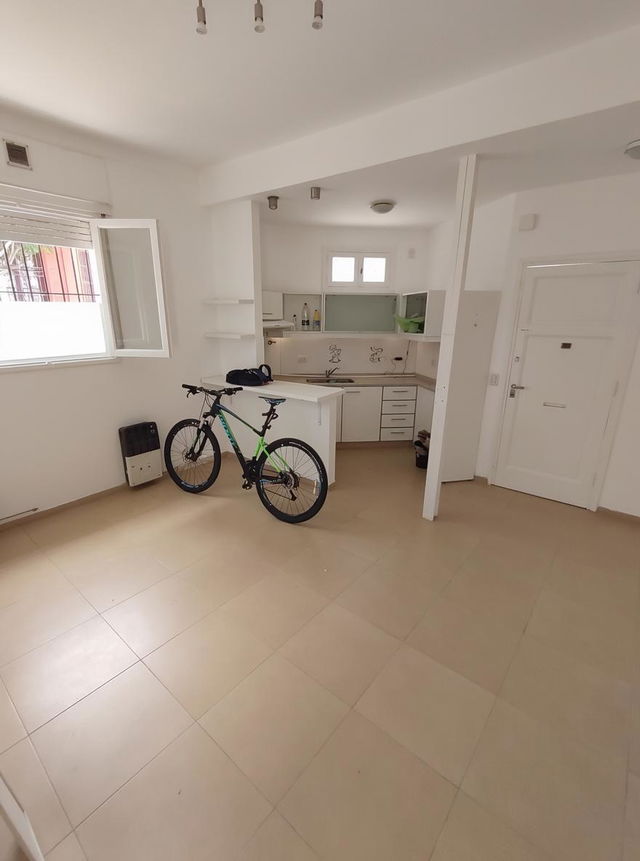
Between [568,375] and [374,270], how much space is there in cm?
267

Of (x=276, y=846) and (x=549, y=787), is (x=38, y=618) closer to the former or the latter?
(x=276, y=846)

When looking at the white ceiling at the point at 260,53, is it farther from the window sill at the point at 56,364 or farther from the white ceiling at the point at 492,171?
the window sill at the point at 56,364

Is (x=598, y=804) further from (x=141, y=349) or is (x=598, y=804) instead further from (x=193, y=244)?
(x=193, y=244)

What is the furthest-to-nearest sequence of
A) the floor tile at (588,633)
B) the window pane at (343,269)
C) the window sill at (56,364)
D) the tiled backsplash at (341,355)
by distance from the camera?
1. the tiled backsplash at (341,355)
2. the window pane at (343,269)
3. the window sill at (56,364)
4. the floor tile at (588,633)

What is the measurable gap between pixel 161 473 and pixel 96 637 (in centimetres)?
190

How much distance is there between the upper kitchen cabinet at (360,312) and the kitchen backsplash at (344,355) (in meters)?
0.16

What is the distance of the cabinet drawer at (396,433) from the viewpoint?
15.2 ft

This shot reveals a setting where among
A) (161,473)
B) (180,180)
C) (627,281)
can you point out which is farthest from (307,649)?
(180,180)

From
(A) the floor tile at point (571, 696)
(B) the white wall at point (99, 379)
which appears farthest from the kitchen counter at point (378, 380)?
(A) the floor tile at point (571, 696)

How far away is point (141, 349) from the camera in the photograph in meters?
3.20

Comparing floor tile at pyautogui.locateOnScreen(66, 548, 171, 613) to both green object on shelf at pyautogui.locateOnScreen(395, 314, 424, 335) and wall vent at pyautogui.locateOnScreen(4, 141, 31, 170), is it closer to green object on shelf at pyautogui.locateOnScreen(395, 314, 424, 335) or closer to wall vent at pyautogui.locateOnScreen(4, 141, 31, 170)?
wall vent at pyautogui.locateOnScreen(4, 141, 31, 170)

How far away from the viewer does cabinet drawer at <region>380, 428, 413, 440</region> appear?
4633mm

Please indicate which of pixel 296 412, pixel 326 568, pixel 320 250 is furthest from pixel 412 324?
pixel 326 568

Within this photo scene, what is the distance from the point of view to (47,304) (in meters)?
2.90
